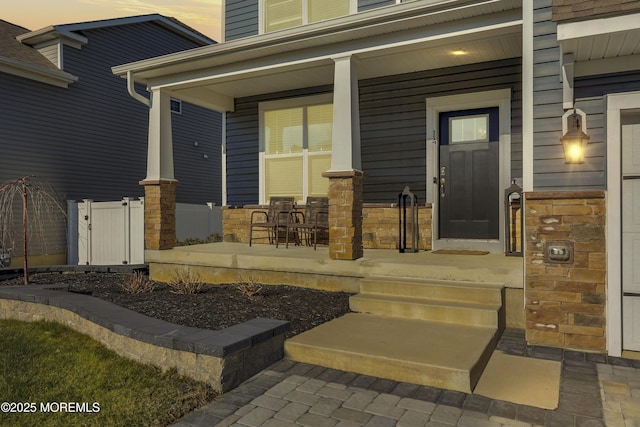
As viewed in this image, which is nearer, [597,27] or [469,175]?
[597,27]

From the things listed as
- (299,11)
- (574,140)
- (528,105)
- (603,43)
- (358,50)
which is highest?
(299,11)

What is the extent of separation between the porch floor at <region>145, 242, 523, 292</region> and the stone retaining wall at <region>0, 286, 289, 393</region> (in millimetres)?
1830

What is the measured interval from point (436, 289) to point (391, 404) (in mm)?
1902

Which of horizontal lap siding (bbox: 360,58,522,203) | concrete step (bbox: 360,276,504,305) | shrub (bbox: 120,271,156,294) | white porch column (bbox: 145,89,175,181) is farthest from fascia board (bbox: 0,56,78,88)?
concrete step (bbox: 360,276,504,305)

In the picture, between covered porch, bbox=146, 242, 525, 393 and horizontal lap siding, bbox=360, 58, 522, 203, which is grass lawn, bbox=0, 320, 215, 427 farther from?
horizontal lap siding, bbox=360, 58, 522, 203

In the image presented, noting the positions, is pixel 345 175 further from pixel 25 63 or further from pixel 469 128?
pixel 25 63

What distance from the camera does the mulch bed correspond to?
3.99 meters

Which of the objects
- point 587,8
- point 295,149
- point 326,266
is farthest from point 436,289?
point 295,149

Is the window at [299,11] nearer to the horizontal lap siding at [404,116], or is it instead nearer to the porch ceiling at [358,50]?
the porch ceiling at [358,50]

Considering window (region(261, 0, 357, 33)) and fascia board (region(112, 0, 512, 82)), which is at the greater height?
window (region(261, 0, 357, 33))

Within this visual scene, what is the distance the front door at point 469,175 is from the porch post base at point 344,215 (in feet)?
6.11

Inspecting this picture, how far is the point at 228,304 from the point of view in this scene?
4.57 metres

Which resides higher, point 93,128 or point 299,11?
point 299,11

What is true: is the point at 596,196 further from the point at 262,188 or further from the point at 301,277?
Answer: the point at 262,188
